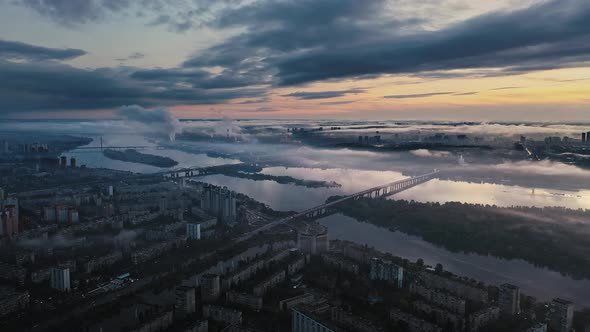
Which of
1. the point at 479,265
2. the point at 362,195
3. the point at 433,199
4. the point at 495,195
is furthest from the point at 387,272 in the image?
the point at 362,195

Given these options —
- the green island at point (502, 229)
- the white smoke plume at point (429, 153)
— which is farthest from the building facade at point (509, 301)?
the white smoke plume at point (429, 153)

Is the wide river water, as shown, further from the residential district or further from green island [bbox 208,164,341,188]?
the residential district

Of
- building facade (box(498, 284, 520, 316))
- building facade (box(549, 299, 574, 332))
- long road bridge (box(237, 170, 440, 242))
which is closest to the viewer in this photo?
building facade (box(549, 299, 574, 332))

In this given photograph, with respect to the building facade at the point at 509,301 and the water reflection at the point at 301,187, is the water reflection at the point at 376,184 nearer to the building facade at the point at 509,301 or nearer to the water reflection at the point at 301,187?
the water reflection at the point at 301,187

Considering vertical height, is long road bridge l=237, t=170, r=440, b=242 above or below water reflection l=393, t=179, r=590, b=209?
below

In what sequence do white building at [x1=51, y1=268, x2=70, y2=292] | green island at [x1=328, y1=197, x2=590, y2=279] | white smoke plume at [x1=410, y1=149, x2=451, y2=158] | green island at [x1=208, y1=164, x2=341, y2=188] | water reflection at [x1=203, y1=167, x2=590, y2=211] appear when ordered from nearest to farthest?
white building at [x1=51, y1=268, x2=70, y2=292] < green island at [x1=328, y1=197, x2=590, y2=279] < water reflection at [x1=203, y1=167, x2=590, y2=211] < white smoke plume at [x1=410, y1=149, x2=451, y2=158] < green island at [x1=208, y1=164, x2=341, y2=188]

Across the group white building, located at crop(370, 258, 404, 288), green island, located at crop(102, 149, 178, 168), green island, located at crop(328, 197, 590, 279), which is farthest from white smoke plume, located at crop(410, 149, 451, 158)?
green island, located at crop(102, 149, 178, 168)

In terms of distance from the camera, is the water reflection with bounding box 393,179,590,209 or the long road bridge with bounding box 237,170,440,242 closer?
the water reflection with bounding box 393,179,590,209
